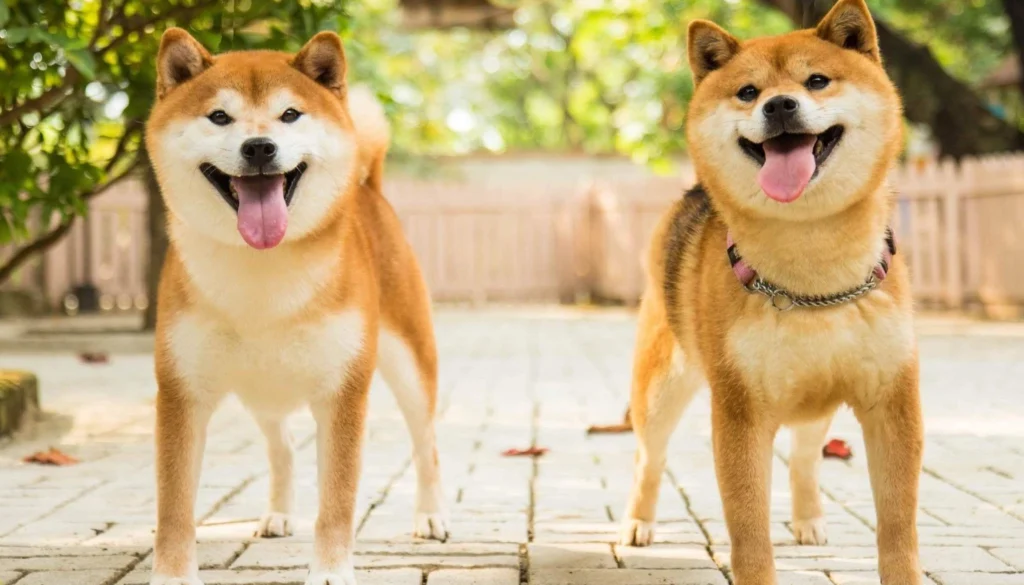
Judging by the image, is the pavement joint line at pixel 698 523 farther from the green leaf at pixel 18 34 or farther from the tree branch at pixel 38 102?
the tree branch at pixel 38 102

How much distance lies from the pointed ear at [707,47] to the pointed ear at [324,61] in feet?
3.14

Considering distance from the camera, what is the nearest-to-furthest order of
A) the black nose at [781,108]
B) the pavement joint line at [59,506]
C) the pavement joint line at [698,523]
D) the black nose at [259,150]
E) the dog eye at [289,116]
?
1. the black nose at [781,108]
2. the black nose at [259,150]
3. the dog eye at [289,116]
4. the pavement joint line at [698,523]
5. the pavement joint line at [59,506]

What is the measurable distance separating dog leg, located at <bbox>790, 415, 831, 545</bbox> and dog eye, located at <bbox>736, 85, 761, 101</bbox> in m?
1.16

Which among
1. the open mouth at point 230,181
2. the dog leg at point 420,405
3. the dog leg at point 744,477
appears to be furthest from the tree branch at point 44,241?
the dog leg at point 744,477

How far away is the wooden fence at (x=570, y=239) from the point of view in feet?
47.7

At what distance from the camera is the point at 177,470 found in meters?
3.18

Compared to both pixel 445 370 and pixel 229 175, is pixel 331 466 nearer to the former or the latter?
pixel 229 175

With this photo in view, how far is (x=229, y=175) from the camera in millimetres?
3012

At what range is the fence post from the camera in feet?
48.9

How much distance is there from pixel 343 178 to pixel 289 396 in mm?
615

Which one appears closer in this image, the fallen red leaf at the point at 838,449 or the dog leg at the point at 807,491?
the dog leg at the point at 807,491

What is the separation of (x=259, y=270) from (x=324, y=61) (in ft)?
2.01

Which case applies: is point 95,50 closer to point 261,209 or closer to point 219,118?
point 219,118

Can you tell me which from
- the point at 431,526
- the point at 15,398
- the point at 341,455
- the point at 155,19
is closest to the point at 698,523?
the point at 431,526
